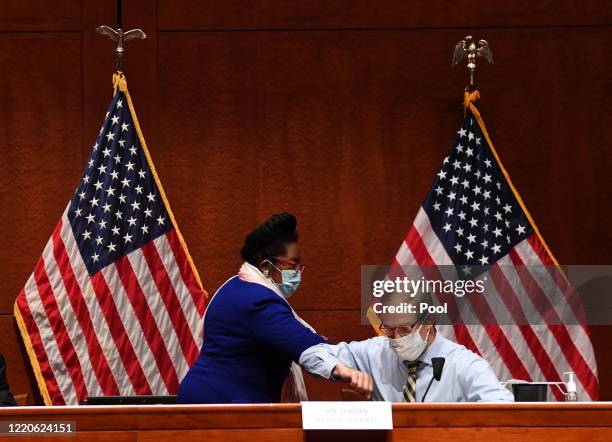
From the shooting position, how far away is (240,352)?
3.81m

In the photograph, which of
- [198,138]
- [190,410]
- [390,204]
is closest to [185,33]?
[198,138]

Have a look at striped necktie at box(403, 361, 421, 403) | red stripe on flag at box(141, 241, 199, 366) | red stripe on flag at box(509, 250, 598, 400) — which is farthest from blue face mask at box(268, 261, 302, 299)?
red stripe on flag at box(509, 250, 598, 400)

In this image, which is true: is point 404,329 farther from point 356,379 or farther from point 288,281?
point 288,281

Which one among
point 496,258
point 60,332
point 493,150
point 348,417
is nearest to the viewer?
point 348,417

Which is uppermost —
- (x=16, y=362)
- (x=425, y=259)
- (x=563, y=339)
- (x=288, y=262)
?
(x=288, y=262)

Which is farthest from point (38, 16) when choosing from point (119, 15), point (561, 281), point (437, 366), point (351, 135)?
point (437, 366)

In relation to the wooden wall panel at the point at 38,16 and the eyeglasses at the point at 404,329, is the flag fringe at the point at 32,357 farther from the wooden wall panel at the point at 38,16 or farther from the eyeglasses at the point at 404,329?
the eyeglasses at the point at 404,329

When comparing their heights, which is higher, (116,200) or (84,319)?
(116,200)

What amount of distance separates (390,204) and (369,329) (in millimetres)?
667

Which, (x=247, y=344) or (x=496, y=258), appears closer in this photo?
(x=247, y=344)

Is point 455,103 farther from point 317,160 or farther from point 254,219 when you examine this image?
point 254,219

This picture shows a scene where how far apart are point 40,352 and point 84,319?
27cm

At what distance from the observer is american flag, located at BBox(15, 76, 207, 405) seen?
5.16 meters

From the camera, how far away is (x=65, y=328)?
5.17 metres
